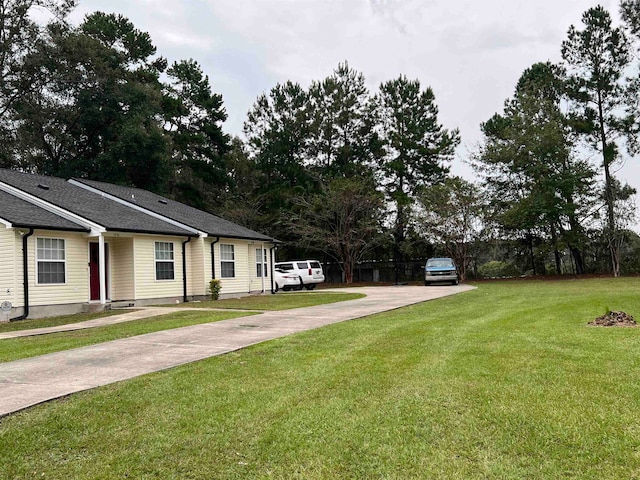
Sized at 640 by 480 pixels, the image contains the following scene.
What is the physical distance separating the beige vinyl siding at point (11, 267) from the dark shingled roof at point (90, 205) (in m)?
2.34

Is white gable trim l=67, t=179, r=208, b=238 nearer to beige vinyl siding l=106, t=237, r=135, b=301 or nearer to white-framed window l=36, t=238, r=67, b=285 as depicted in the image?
beige vinyl siding l=106, t=237, r=135, b=301

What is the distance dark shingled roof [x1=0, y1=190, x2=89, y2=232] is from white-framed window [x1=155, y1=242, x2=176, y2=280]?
3.06 meters

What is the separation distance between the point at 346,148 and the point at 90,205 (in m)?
23.7

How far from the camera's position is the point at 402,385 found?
17.1 feet

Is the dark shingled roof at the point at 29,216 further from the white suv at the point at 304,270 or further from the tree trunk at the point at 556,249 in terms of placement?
the tree trunk at the point at 556,249

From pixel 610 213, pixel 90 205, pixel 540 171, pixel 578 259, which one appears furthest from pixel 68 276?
pixel 578 259

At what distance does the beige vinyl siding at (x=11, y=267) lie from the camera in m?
14.0

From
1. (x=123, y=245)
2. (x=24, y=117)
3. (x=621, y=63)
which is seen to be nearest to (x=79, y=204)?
(x=123, y=245)

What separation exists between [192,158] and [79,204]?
73.3 feet

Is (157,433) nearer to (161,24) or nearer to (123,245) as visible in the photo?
(123,245)

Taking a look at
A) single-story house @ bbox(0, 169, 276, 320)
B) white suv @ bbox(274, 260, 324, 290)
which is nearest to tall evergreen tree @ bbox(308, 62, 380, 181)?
white suv @ bbox(274, 260, 324, 290)

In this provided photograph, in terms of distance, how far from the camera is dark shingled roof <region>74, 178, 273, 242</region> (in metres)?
20.9

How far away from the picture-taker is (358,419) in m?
4.22

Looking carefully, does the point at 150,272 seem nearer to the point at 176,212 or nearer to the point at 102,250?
the point at 102,250
